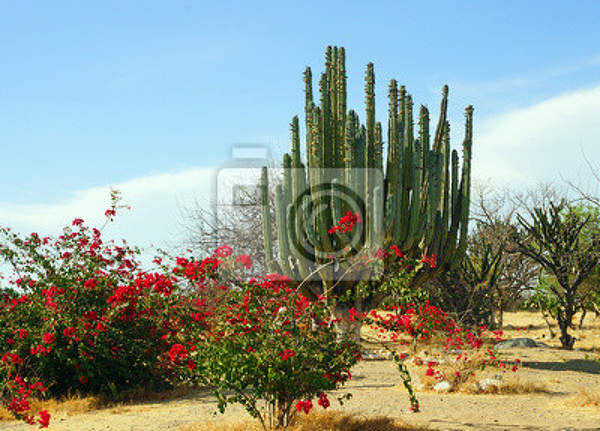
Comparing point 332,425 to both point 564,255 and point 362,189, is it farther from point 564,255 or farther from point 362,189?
point 564,255

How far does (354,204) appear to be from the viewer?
1225cm

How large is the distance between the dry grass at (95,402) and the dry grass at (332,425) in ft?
7.30

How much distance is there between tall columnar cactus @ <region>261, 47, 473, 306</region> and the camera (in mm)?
12164

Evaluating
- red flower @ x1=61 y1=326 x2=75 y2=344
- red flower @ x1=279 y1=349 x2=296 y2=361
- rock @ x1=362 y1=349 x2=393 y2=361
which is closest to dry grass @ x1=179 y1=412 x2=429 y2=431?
red flower @ x1=279 y1=349 x2=296 y2=361

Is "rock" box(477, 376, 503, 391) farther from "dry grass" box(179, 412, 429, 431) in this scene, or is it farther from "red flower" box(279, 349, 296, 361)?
"red flower" box(279, 349, 296, 361)

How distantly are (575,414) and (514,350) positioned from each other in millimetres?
6987

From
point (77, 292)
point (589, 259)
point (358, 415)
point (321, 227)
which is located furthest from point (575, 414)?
point (589, 259)

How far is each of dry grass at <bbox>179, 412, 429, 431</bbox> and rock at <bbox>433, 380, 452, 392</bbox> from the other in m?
2.46

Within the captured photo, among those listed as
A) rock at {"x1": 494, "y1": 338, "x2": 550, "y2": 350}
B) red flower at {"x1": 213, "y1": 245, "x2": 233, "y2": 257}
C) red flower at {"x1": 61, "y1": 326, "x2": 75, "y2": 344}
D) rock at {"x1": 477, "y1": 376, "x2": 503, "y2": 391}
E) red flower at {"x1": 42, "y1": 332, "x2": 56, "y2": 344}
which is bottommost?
Answer: rock at {"x1": 494, "y1": 338, "x2": 550, "y2": 350}

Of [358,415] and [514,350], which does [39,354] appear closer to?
[358,415]

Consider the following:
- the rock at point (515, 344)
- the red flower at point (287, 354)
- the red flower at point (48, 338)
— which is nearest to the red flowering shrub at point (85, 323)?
the red flower at point (48, 338)

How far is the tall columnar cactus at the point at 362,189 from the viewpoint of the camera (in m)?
→ 12.2

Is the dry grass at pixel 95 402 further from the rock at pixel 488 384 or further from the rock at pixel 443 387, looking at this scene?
the rock at pixel 488 384

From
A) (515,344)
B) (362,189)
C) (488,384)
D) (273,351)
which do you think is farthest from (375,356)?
(273,351)
